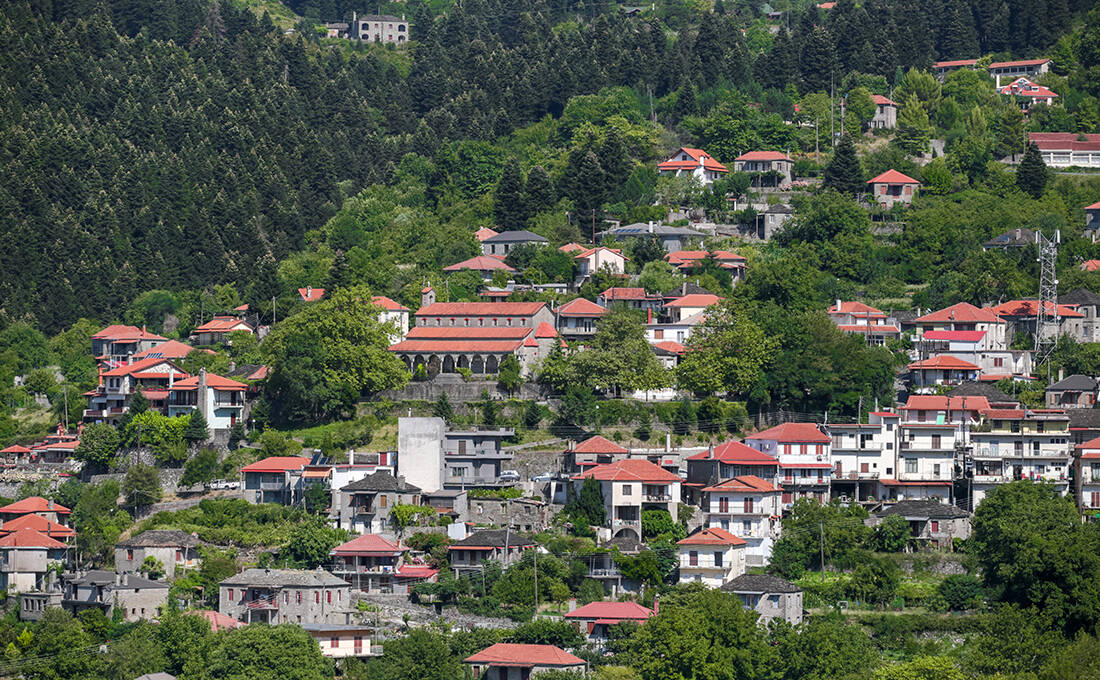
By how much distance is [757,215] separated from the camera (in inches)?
4405

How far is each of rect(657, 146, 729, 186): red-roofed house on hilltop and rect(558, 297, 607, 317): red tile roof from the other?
1903 cm

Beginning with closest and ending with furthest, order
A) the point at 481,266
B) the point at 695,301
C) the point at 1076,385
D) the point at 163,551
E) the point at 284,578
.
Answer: the point at 284,578 < the point at 163,551 < the point at 1076,385 < the point at 695,301 < the point at 481,266

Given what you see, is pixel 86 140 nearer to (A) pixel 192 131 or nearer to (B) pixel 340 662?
(A) pixel 192 131

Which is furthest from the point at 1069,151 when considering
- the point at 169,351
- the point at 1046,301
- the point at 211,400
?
the point at 211,400

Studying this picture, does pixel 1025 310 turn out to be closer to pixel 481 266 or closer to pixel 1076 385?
pixel 1076 385

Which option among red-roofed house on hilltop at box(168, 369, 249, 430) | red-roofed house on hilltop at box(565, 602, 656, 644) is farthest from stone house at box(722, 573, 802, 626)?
red-roofed house on hilltop at box(168, 369, 249, 430)

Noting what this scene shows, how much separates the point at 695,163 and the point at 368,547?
43.8 metres

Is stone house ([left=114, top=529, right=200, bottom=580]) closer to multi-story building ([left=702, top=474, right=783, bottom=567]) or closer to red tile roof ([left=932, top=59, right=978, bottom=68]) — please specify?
multi-story building ([left=702, top=474, right=783, bottom=567])

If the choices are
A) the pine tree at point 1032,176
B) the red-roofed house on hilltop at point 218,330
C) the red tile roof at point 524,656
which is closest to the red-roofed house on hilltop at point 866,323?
the pine tree at point 1032,176

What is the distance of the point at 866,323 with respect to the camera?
97.8 m

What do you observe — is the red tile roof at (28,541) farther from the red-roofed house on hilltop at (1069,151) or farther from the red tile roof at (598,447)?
the red-roofed house on hilltop at (1069,151)

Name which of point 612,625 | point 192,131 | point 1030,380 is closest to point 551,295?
point 1030,380

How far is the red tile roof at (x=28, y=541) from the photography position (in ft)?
282

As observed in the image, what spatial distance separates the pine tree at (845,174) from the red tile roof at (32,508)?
46.7m
